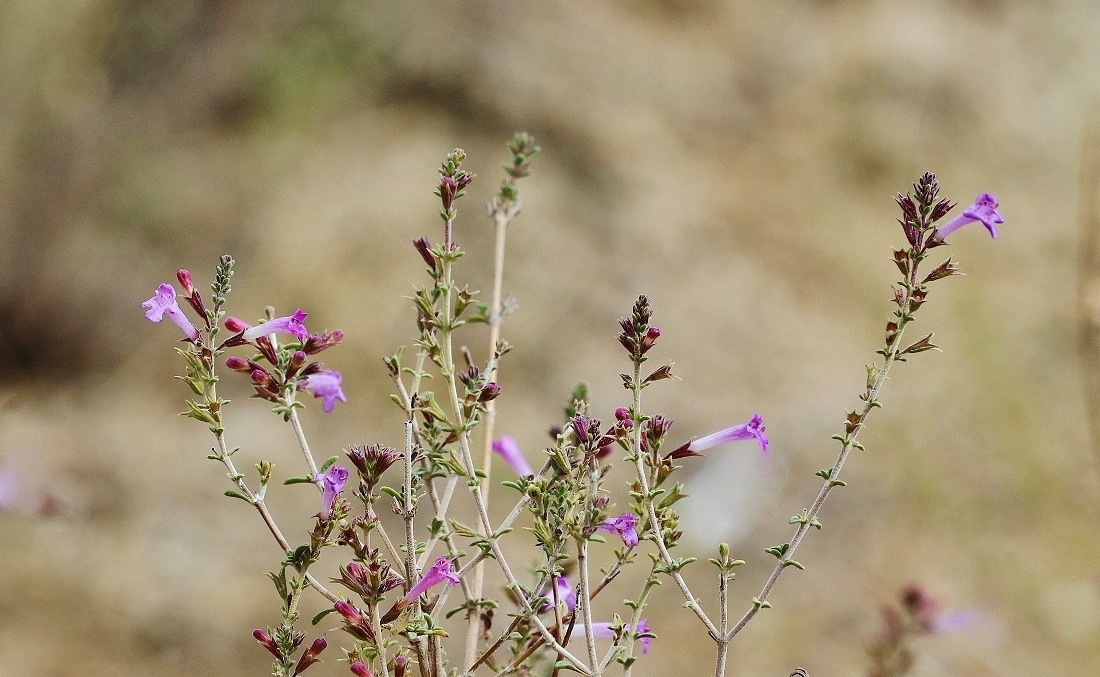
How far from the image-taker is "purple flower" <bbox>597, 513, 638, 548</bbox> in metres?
0.97

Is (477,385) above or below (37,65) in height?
below

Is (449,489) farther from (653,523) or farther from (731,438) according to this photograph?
(731,438)

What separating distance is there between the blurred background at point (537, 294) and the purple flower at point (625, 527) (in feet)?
8.42

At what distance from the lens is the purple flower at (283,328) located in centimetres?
100

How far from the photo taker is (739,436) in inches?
46.6

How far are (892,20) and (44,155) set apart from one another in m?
4.50

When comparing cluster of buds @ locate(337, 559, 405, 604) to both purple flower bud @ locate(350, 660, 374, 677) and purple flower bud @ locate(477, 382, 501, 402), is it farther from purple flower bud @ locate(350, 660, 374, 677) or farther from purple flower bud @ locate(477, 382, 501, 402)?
purple flower bud @ locate(477, 382, 501, 402)

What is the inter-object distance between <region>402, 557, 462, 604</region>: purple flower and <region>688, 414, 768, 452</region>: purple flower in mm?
325

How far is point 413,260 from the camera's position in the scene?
3951mm

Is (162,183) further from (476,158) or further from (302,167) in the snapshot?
(476,158)

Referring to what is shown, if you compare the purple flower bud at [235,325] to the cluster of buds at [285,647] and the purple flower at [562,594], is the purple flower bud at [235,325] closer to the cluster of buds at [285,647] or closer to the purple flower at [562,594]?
the cluster of buds at [285,647]

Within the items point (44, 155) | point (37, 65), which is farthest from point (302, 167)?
point (37, 65)

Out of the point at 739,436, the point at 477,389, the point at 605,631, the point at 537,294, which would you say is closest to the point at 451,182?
the point at 477,389


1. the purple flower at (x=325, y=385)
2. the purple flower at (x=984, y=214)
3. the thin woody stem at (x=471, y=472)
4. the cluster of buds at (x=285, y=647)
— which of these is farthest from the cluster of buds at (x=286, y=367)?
the purple flower at (x=984, y=214)
